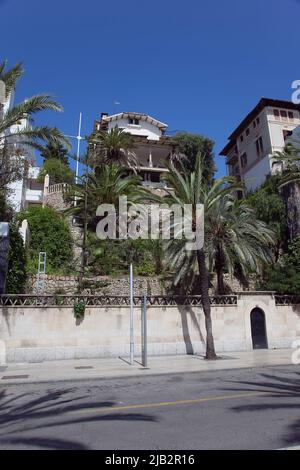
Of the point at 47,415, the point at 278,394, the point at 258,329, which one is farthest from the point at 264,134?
the point at 47,415

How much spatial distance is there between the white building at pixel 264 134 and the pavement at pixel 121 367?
87.3 feet

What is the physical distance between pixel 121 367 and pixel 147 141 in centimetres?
3410

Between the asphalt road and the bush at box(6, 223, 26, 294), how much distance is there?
7585 mm

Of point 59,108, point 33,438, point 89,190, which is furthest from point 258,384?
point 89,190

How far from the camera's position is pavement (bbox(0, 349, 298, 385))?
12.2m

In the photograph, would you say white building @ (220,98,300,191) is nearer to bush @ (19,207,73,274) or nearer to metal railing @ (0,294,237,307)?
bush @ (19,207,73,274)

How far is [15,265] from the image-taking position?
1852 cm

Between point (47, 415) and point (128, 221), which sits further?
point (128, 221)

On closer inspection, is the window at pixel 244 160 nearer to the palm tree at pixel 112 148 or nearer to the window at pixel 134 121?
the window at pixel 134 121

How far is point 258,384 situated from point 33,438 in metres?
7.15

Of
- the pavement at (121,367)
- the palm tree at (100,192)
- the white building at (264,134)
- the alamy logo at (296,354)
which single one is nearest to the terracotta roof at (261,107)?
the white building at (264,134)

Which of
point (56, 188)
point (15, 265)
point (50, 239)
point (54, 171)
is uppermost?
point (54, 171)

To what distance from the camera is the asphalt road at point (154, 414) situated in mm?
5191

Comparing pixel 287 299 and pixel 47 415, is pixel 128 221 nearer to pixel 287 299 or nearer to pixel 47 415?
pixel 287 299
